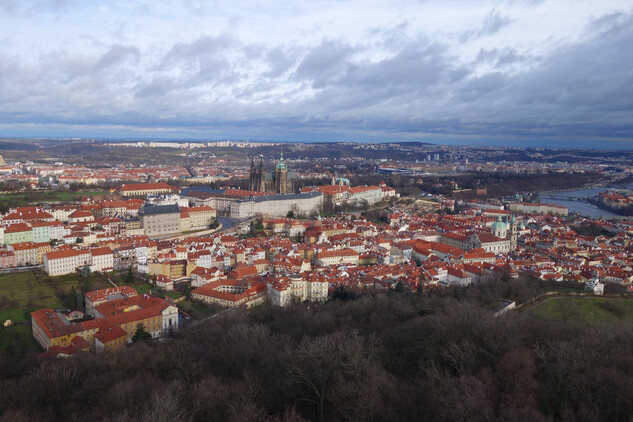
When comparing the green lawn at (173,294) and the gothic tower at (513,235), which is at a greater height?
the gothic tower at (513,235)

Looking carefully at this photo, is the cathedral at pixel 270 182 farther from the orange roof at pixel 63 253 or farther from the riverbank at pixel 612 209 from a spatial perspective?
the riverbank at pixel 612 209

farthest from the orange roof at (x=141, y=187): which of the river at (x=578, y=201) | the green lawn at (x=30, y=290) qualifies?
the river at (x=578, y=201)

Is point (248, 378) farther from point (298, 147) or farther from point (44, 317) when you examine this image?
point (298, 147)

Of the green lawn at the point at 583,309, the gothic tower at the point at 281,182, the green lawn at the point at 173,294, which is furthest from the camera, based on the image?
the gothic tower at the point at 281,182

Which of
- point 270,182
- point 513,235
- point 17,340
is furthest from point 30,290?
point 270,182

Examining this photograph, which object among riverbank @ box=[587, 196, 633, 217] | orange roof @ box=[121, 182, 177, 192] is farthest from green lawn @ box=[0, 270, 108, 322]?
riverbank @ box=[587, 196, 633, 217]

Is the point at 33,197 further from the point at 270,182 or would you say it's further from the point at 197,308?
the point at 197,308
